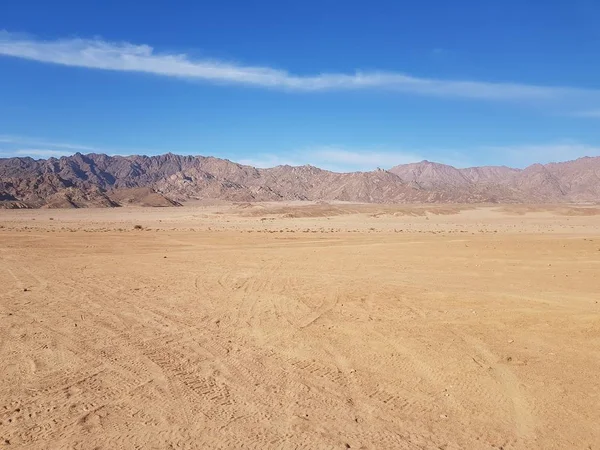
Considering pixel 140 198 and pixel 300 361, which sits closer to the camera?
pixel 300 361

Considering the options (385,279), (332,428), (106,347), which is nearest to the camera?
(332,428)

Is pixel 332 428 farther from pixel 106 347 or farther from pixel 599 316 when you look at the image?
pixel 599 316

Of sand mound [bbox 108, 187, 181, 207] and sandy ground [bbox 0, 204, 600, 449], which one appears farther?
sand mound [bbox 108, 187, 181, 207]

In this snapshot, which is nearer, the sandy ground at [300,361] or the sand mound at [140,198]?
the sandy ground at [300,361]

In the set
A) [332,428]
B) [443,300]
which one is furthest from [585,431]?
[443,300]

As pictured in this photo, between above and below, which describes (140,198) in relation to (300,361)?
above

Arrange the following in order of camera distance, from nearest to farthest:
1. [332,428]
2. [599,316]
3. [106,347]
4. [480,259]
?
[332,428] < [106,347] < [599,316] < [480,259]

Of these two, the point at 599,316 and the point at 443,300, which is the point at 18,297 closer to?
the point at 443,300

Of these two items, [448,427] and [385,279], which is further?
[385,279]
